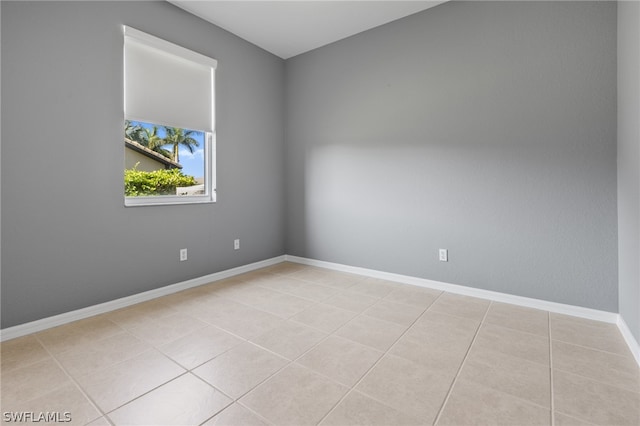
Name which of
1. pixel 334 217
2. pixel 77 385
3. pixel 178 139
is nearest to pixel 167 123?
pixel 178 139

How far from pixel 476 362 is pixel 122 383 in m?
1.97

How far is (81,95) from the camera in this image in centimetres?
230

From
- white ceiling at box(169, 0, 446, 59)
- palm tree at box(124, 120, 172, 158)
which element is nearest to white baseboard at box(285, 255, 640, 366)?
palm tree at box(124, 120, 172, 158)

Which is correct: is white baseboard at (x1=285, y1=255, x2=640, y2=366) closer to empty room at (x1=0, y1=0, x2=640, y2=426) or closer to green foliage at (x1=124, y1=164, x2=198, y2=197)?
empty room at (x1=0, y1=0, x2=640, y2=426)

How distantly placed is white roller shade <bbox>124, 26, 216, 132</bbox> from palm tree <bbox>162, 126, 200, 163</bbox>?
0.34 ft

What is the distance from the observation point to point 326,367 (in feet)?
5.48

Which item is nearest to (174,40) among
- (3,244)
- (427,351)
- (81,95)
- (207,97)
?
(207,97)

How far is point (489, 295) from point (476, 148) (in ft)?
4.54

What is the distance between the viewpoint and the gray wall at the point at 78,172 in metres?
2.02

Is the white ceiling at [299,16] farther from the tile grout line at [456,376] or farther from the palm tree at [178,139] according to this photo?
the tile grout line at [456,376]

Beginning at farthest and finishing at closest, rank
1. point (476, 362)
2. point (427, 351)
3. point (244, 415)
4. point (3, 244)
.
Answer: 1. point (3, 244)
2. point (427, 351)
3. point (476, 362)
4. point (244, 415)

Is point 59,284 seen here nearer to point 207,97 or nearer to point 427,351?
point 207,97

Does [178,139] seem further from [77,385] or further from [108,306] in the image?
[77,385]

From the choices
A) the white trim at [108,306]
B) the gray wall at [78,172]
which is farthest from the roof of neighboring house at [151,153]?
the white trim at [108,306]
